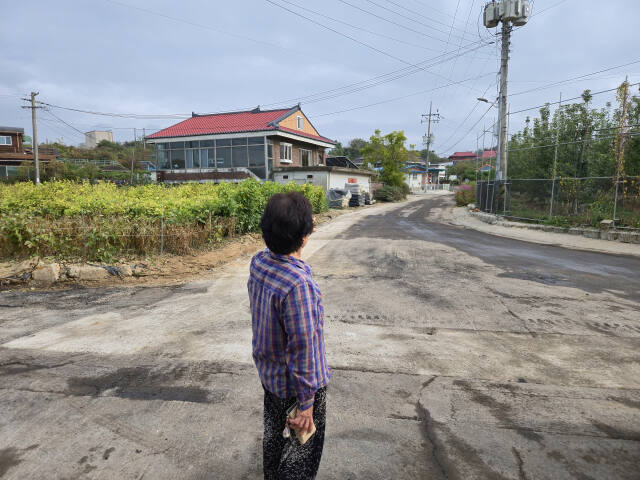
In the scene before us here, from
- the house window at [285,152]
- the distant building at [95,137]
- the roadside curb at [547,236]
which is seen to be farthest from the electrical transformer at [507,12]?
the distant building at [95,137]

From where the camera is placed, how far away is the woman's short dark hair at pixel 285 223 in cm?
158

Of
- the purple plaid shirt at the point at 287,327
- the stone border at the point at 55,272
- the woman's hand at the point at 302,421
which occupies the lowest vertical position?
the stone border at the point at 55,272

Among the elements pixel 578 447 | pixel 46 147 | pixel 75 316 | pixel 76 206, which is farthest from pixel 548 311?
pixel 46 147

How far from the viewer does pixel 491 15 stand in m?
18.2

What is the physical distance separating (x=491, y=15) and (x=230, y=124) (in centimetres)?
1959

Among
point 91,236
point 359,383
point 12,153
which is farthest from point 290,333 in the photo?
point 12,153

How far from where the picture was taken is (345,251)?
32.2ft

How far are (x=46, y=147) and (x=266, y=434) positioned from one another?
54.5 metres

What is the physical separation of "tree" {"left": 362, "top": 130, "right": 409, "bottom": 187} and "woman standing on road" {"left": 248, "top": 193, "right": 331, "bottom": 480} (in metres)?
37.4

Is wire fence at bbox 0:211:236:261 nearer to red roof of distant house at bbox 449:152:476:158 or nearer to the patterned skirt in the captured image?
the patterned skirt

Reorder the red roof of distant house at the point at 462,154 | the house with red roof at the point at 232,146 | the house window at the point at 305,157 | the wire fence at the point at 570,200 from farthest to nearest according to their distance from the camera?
the red roof of distant house at the point at 462,154 < the house window at the point at 305,157 < the house with red roof at the point at 232,146 < the wire fence at the point at 570,200

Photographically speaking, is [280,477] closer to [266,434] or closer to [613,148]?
[266,434]

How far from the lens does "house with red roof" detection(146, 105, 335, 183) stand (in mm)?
27469

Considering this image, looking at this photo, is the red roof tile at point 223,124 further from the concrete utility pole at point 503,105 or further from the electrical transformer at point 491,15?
the concrete utility pole at point 503,105
